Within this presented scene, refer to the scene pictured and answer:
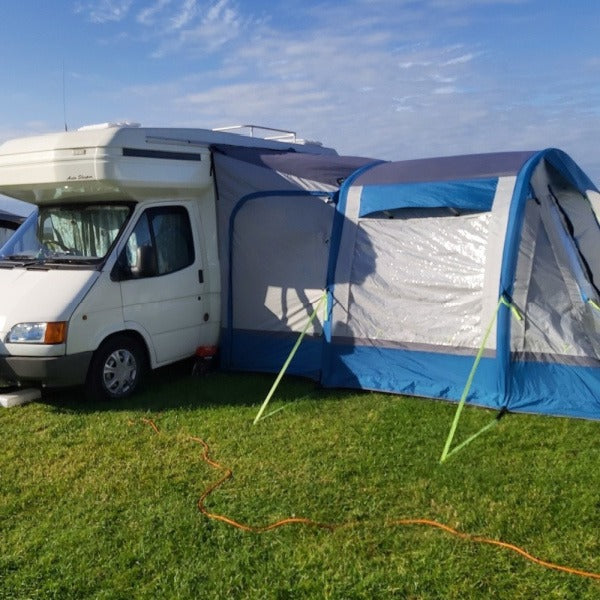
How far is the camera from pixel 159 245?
750 cm

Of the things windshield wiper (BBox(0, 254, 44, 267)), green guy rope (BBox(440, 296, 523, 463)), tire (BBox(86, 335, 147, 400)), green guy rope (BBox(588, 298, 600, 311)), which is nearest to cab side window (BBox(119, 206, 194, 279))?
tire (BBox(86, 335, 147, 400))

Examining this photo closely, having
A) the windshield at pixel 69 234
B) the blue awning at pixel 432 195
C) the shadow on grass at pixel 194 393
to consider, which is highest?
the blue awning at pixel 432 195

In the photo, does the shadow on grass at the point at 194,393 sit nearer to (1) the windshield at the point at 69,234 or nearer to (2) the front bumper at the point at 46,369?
(2) the front bumper at the point at 46,369

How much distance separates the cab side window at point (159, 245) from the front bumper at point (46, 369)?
3.24 ft

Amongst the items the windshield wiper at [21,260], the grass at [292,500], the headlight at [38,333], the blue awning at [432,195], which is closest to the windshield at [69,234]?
the windshield wiper at [21,260]

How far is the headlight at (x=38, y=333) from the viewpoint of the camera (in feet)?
21.3

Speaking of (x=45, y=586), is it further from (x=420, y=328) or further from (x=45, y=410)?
(x=420, y=328)

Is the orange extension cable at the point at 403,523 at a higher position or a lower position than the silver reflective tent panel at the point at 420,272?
lower

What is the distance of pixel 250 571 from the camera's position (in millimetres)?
4016

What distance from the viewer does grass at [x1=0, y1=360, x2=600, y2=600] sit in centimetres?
393

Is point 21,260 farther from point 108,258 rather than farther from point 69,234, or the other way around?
point 108,258

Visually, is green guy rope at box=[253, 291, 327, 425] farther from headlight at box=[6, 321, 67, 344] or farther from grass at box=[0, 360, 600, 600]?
headlight at box=[6, 321, 67, 344]

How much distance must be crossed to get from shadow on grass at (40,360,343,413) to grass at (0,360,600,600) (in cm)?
5

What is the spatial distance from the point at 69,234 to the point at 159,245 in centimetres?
92
